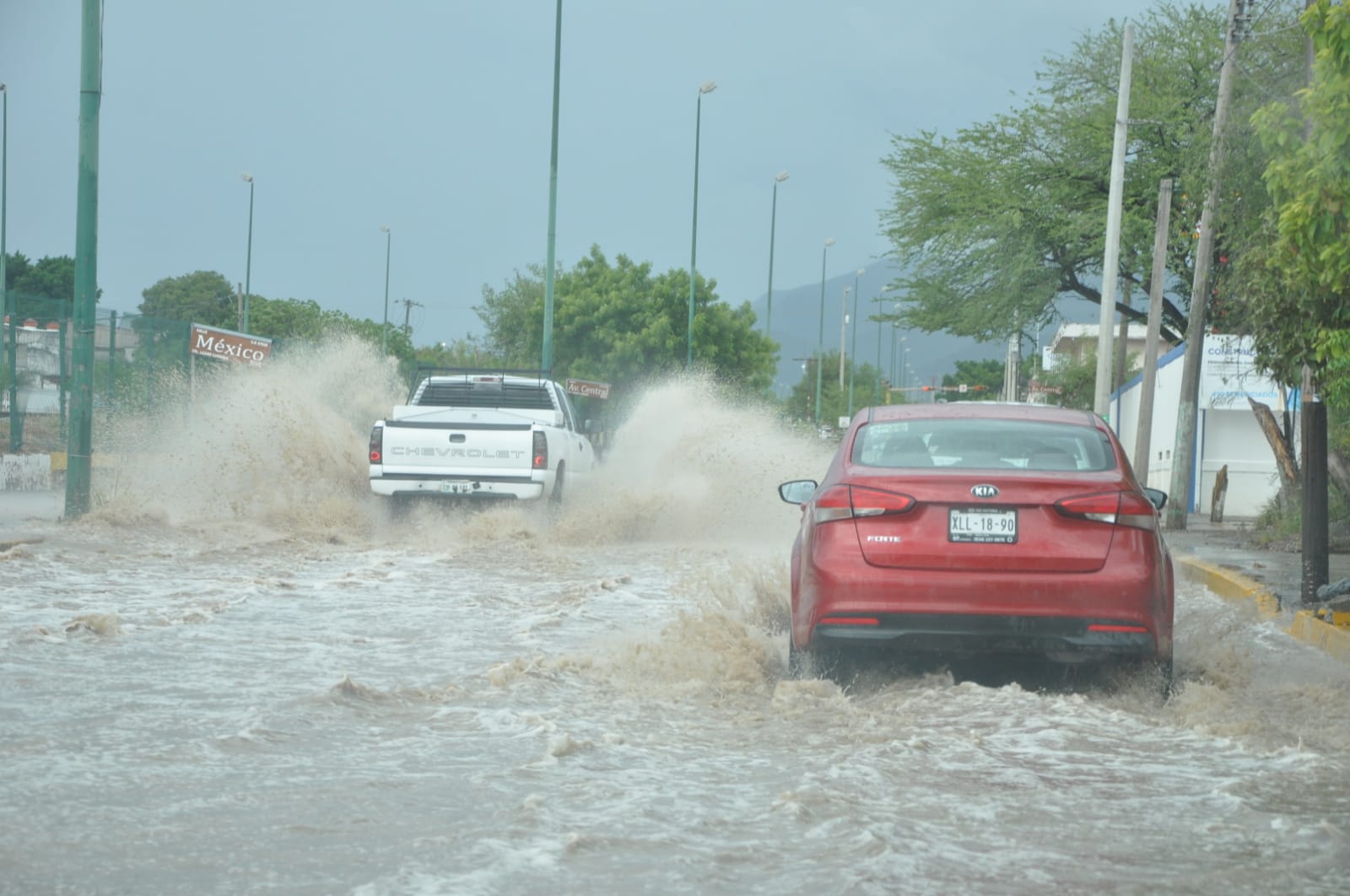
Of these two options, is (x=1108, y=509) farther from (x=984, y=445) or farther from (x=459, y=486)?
(x=459, y=486)

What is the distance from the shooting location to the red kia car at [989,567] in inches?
278

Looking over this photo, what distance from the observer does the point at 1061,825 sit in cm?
511

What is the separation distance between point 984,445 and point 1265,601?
241 inches

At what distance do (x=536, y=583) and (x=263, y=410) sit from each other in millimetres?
7964

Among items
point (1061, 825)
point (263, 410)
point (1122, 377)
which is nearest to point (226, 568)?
point (263, 410)

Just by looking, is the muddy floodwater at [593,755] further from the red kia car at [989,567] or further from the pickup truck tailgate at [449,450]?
the pickup truck tailgate at [449,450]

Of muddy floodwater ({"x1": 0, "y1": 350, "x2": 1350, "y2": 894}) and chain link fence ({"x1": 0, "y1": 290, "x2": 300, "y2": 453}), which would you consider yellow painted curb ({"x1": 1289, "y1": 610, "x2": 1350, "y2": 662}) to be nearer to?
muddy floodwater ({"x1": 0, "y1": 350, "x2": 1350, "y2": 894})

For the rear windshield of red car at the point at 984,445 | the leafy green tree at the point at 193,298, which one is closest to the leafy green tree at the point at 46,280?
the leafy green tree at the point at 193,298

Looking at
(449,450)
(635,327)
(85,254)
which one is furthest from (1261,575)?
(635,327)

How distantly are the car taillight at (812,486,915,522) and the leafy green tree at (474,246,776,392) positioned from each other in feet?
129

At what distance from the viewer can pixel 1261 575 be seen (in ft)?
50.1

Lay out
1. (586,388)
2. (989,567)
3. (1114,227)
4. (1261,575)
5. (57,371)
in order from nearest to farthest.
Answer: (989,567) < (1261,575) < (57,371) < (1114,227) < (586,388)

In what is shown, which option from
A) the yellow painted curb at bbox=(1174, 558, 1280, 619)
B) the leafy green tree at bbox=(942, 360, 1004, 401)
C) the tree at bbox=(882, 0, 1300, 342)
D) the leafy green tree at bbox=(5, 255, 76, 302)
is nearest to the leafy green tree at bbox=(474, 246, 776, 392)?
the tree at bbox=(882, 0, 1300, 342)

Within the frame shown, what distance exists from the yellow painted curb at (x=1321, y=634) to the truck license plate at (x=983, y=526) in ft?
13.2
